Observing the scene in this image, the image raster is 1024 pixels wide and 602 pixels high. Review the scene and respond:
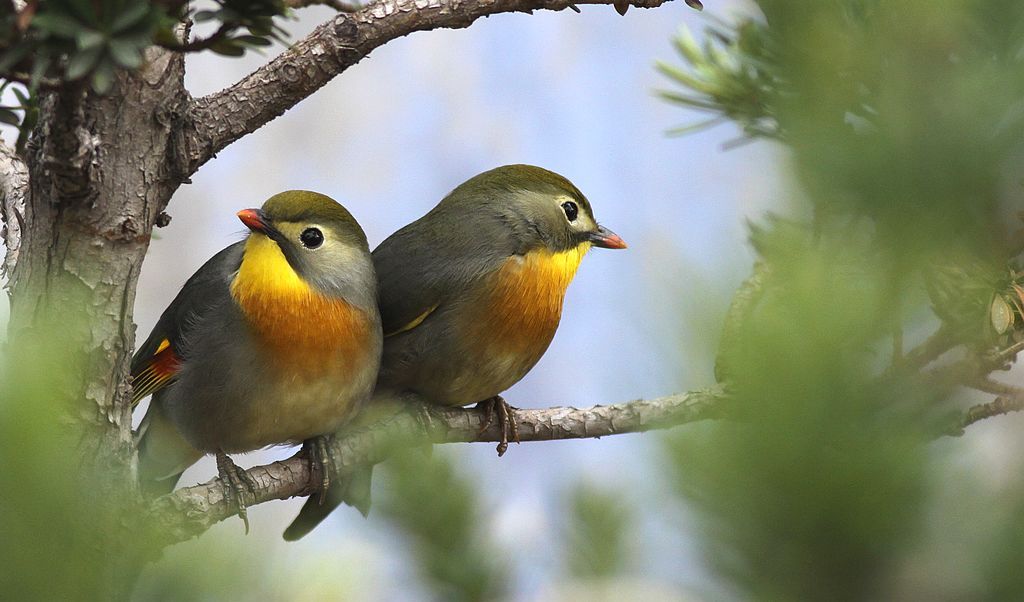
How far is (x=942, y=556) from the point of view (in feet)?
2.16

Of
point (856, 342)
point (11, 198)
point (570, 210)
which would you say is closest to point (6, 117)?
point (11, 198)

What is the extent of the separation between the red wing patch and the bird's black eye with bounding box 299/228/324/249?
42cm

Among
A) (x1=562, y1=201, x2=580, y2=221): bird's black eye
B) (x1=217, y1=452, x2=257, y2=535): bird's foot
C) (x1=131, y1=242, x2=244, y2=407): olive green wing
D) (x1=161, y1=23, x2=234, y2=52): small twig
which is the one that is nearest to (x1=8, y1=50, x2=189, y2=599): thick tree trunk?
(x1=161, y1=23, x2=234, y2=52): small twig

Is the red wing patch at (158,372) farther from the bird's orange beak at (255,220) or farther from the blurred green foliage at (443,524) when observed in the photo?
the blurred green foliage at (443,524)

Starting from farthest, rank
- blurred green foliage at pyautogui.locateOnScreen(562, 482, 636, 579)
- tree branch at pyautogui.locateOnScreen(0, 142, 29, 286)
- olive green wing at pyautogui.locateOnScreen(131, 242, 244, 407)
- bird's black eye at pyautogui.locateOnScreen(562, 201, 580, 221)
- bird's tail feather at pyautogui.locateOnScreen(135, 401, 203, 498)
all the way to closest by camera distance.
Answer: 1. bird's black eye at pyautogui.locateOnScreen(562, 201, 580, 221)
2. bird's tail feather at pyautogui.locateOnScreen(135, 401, 203, 498)
3. olive green wing at pyautogui.locateOnScreen(131, 242, 244, 407)
4. tree branch at pyautogui.locateOnScreen(0, 142, 29, 286)
5. blurred green foliage at pyautogui.locateOnScreen(562, 482, 636, 579)

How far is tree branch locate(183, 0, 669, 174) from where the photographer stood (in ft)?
5.91

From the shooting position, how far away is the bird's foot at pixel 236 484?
2.11 meters

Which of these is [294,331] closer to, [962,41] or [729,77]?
[729,77]

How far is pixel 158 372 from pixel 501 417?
867 mm

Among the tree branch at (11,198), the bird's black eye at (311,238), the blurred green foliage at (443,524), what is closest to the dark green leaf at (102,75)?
the blurred green foliage at (443,524)

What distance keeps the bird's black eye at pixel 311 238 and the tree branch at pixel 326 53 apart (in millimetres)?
746

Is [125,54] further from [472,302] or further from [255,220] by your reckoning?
[472,302]

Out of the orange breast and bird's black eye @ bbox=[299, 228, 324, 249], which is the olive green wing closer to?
bird's black eye @ bbox=[299, 228, 324, 249]

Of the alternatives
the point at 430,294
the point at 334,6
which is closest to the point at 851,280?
the point at 334,6
